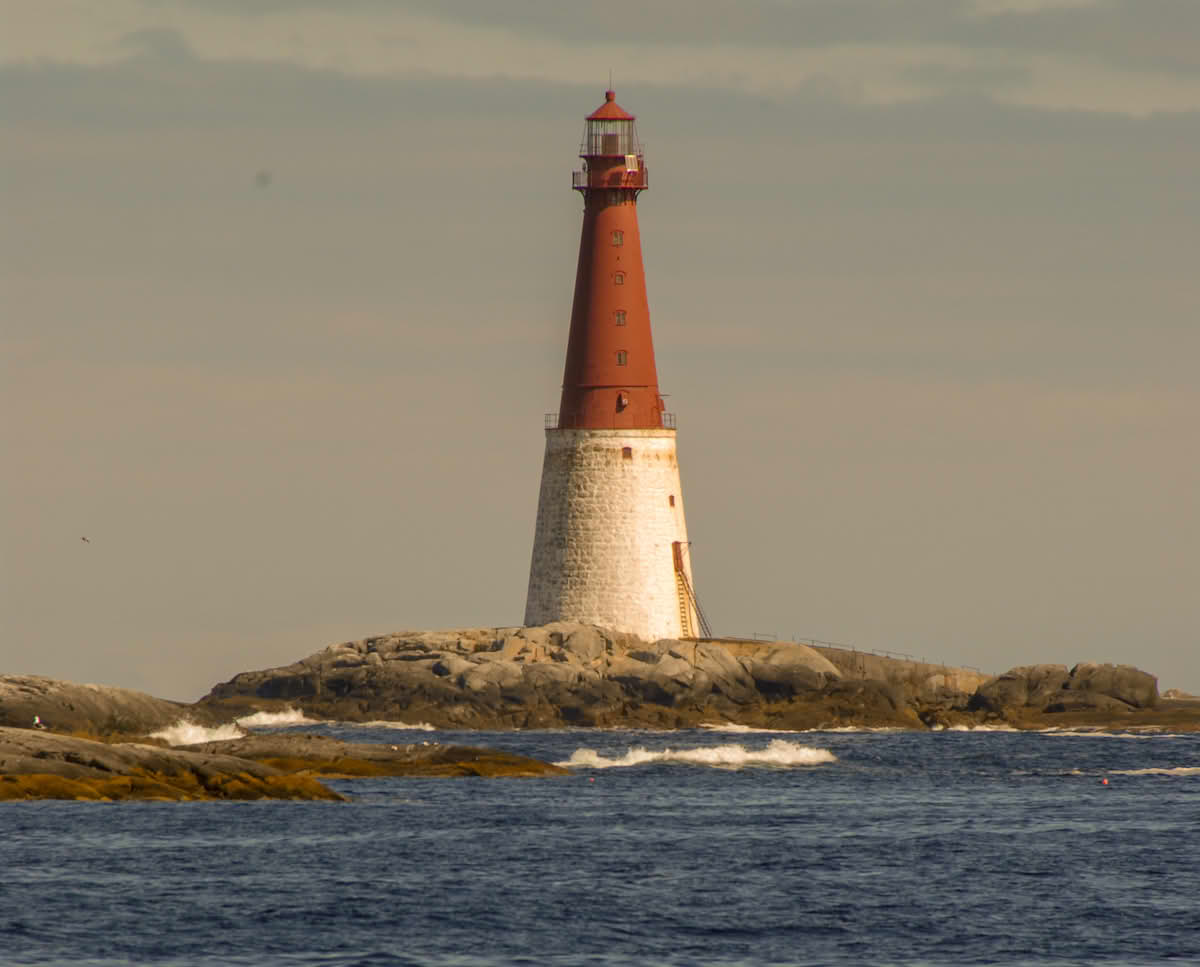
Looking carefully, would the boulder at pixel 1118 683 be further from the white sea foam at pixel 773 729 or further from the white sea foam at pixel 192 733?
the white sea foam at pixel 192 733

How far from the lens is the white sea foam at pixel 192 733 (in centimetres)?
7075

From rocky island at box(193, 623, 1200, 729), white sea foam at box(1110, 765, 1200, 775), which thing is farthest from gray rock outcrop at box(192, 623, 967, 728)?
white sea foam at box(1110, 765, 1200, 775)

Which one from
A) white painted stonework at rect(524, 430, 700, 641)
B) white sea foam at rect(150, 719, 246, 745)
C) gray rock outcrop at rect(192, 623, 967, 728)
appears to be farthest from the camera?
white painted stonework at rect(524, 430, 700, 641)

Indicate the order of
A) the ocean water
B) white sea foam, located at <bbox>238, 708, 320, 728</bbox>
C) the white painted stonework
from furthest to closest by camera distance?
the white painted stonework
white sea foam, located at <bbox>238, 708, 320, 728</bbox>
the ocean water

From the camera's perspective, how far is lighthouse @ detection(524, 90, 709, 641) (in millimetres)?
85812

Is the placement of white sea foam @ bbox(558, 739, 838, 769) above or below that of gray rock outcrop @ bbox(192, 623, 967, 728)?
below

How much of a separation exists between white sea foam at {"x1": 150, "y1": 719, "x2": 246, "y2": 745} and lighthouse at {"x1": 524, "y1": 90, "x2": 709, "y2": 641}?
54.7 feet

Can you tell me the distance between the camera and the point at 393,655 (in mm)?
89125

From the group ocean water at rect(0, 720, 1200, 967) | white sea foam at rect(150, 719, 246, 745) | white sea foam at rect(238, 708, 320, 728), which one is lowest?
ocean water at rect(0, 720, 1200, 967)

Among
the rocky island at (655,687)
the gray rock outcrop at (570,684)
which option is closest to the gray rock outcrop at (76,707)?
the rocky island at (655,687)

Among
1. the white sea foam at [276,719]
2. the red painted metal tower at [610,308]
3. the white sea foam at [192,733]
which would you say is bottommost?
the white sea foam at [192,733]

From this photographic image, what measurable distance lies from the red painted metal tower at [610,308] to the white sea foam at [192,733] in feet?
64.8

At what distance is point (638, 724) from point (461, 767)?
2342 cm

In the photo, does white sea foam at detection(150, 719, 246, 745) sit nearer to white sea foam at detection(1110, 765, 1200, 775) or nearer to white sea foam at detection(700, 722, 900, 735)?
white sea foam at detection(700, 722, 900, 735)
